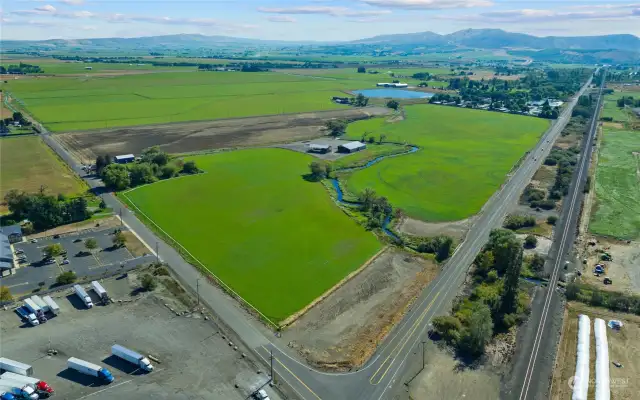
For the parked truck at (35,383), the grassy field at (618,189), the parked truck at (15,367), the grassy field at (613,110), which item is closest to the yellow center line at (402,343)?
the parked truck at (35,383)

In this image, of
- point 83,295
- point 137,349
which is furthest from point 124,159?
point 137,349

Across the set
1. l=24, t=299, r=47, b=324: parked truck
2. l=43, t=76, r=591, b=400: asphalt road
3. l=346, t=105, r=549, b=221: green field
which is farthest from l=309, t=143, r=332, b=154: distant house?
l=24, t=299, r=47, b=324: parked truck

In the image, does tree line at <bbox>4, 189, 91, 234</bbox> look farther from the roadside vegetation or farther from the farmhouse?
the farmhouse

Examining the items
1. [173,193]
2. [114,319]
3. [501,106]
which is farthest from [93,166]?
[501,106]

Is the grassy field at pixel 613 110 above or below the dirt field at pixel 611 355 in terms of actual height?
above

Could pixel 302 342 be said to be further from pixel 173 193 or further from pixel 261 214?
pixel 173 193

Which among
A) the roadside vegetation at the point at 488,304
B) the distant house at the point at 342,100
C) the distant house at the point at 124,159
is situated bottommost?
the roadside vegetation at the point at 488,304

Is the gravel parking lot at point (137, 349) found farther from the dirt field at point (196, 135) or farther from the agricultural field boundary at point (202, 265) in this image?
the dirt field at point (196, 135)
